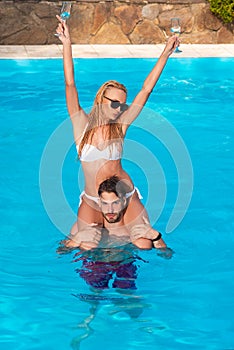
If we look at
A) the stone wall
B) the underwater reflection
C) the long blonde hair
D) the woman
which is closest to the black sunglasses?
the woman

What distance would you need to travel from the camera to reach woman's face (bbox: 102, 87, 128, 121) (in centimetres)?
510

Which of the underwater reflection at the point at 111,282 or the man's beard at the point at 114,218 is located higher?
the man's beard at the point at 114,218

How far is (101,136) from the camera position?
5.23 meters

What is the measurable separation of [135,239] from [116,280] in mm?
309

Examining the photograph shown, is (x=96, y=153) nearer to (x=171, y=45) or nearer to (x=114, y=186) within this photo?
(x=114, y=186)

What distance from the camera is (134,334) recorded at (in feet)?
16.7

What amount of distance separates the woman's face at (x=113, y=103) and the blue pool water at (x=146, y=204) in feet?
3.25

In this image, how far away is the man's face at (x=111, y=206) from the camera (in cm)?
501

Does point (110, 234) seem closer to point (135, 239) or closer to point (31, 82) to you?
point (135, 239)

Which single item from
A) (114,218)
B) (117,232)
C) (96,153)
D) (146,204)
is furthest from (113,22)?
(114,218)

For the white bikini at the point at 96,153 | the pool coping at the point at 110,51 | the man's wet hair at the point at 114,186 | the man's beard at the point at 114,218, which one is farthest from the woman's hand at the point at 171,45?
the pool coping at the point at 110,51

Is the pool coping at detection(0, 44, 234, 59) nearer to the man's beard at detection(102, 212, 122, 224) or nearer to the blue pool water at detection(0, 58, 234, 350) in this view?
the blue pool water at detection(0, 58, 234, 350)

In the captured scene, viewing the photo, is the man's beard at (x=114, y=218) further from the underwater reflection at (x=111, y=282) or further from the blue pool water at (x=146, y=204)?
the blue pool water at (x=146, y=204)

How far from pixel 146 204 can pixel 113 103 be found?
7.03 ft
